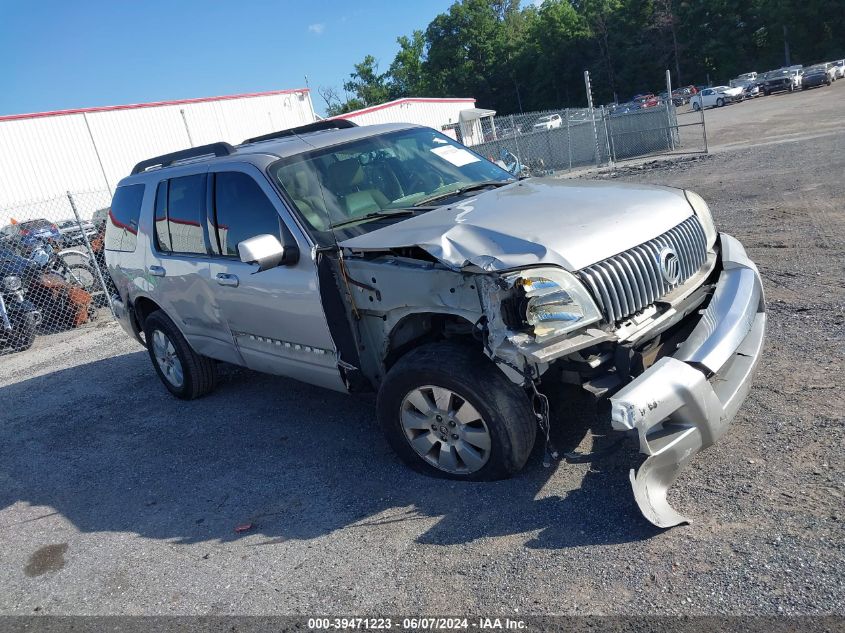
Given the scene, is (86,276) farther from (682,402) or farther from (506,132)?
(506,132)

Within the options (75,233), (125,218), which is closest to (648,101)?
(75,233)

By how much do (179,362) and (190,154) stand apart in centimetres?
184

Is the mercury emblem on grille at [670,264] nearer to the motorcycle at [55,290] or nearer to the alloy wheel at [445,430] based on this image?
the alloy wheel at [445,430]

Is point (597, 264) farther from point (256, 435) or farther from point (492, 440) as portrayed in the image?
point (256, 435)

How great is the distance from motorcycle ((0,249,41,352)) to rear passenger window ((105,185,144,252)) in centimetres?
508

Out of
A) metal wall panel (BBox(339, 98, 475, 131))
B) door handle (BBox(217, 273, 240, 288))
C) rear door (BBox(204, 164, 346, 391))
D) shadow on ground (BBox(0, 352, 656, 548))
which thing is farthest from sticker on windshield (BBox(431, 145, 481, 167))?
metal wall panel (BBox(339, 98, 475, 131))

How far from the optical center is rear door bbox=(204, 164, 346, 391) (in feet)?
14.5

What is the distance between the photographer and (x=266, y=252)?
419cm

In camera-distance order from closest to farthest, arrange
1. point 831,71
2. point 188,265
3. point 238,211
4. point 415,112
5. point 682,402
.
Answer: point 682,402 < point 238,211 < point 188,265 < point 415,112 < point 831,71

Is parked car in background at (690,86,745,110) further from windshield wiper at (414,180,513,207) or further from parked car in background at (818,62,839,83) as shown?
windshield wiper at (414,180,513,207)

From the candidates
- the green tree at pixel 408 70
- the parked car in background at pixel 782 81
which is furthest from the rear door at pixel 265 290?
the green tree at pixel 408 70

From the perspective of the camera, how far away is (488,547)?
3391mm

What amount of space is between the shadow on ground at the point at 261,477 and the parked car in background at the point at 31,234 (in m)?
5.60

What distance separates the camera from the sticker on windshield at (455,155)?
516 cm
